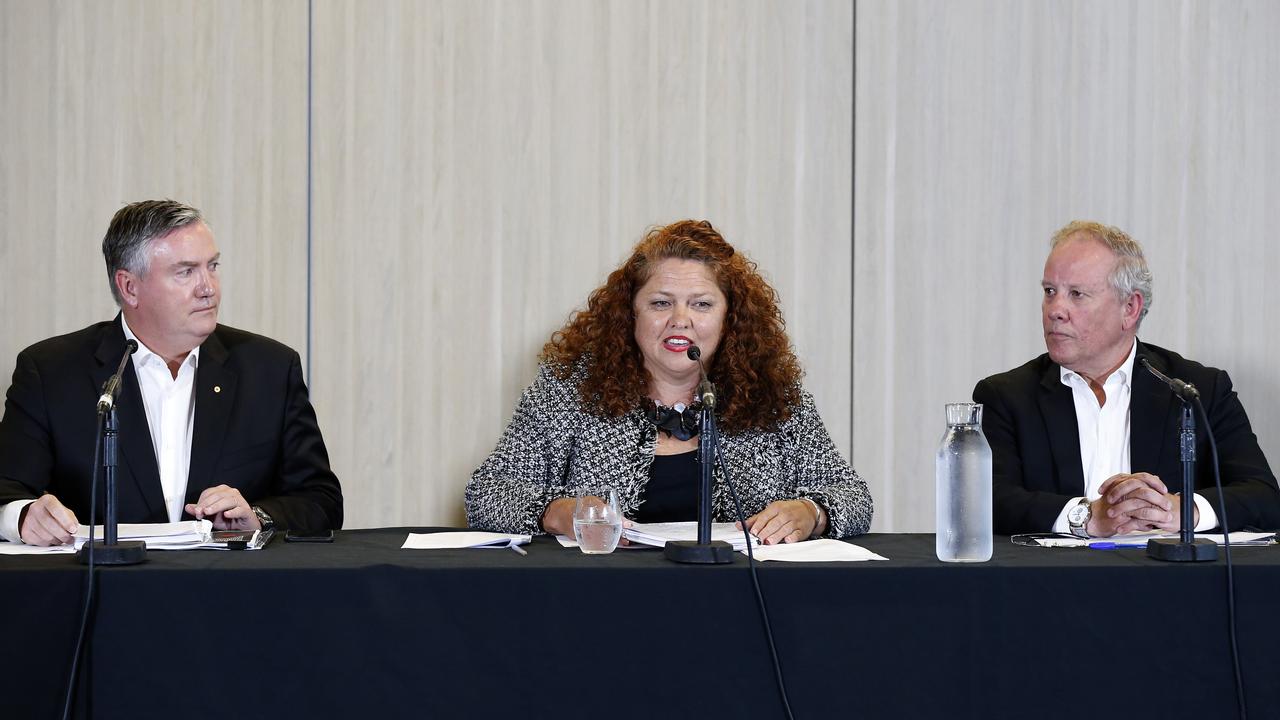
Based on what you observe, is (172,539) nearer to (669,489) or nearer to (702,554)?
(702,554)

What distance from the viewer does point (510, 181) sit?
3.52 meters

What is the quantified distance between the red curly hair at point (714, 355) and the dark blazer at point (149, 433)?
62cm

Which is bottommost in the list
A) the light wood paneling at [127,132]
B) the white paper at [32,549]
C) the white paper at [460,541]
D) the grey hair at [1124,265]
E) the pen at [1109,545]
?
the white paper at [32,549]

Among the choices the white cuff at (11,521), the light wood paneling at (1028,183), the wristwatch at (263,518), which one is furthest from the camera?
the light wood paneling at (1028,183)

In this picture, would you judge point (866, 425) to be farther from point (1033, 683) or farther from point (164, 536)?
point (164, 536)

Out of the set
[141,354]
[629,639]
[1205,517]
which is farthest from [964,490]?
[141,354]

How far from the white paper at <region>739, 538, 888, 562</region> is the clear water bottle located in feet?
0.37

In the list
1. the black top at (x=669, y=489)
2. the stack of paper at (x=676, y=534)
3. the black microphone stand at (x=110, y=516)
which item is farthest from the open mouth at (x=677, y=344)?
the black microphone stand at (x=110, y=516)

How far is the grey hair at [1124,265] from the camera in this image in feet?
8.84

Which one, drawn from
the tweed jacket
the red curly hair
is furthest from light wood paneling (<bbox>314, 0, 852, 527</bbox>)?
the tweed jacket

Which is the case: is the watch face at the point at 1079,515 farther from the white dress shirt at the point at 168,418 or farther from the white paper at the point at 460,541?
the white dress shirt at the point at 168,418

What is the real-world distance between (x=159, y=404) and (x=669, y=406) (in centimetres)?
114

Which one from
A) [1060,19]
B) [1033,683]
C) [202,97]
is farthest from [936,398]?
[202,97]

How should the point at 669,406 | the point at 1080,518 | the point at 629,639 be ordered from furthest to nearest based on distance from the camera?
the point at 669,406 < the point at 1080,518 < the point at 629,639
